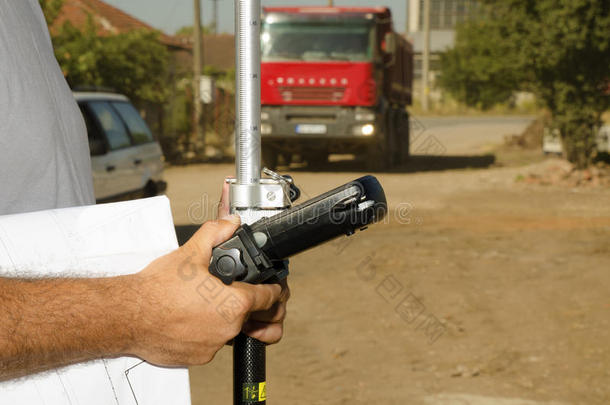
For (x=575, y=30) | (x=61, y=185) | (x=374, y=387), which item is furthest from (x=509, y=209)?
(x=61, y=185)

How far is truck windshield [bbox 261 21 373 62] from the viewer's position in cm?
1554

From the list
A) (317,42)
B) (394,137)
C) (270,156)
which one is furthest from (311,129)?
(394,137)

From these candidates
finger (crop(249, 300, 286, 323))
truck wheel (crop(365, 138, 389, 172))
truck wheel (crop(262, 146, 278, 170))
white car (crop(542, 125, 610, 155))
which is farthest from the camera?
truck wheel (crop(262, 146, 278, 170))

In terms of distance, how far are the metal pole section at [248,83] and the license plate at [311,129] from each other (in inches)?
563

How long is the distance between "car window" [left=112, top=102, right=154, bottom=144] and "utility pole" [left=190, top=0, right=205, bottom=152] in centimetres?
1161

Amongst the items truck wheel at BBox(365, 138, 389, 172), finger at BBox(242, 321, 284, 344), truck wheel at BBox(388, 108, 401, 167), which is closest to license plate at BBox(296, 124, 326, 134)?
truck wheel at BBox(365, 138, 389, 172)

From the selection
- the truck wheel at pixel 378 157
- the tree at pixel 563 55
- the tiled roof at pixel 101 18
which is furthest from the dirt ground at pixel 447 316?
the tiled roof at pixel 101 18

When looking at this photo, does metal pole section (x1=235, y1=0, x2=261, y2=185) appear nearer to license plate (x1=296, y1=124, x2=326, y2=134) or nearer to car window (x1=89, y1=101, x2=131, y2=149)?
car window (x1=89, y1=101, x2=131, y2=149)

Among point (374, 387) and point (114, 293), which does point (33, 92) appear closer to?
point (114, 293)

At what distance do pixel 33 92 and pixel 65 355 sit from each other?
0.54 metres

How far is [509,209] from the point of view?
37.3ft

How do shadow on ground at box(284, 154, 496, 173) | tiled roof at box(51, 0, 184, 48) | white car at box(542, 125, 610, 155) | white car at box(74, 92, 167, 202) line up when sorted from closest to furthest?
white car at box(74, 92, 167, 202), white car at box(542, 125, 610, 155), shadow on ground at box(284, 154, 496, 173), tiled roof at box(51, 0, 184, 48)

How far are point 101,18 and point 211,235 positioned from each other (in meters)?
23.3

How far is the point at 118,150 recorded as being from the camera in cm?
857
